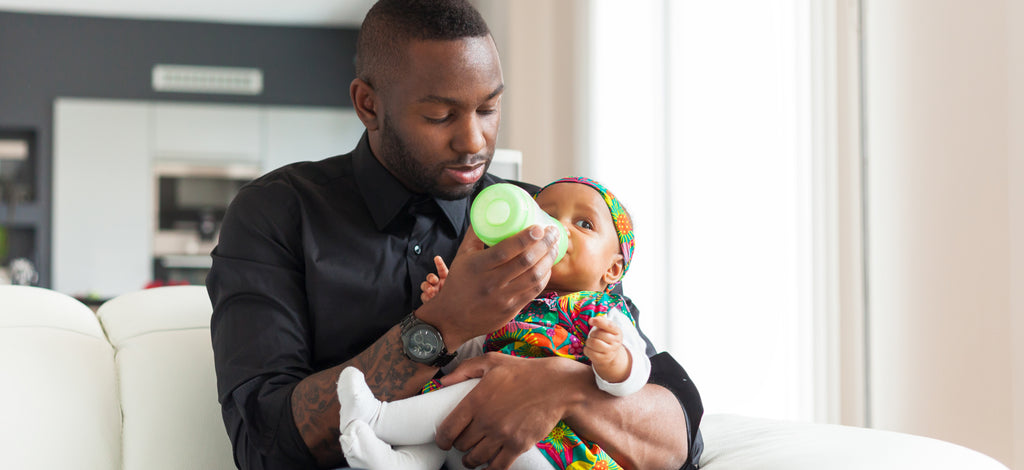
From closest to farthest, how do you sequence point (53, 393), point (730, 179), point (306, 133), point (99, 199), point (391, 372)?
point (391, 372), point (53, 393), point (730, 179), point (99, 199), point (306, 133)

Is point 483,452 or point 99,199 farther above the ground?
point 99,199

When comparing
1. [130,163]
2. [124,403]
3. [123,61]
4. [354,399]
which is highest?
[123,61]

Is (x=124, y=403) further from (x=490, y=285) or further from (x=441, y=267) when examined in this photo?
(x=490, y=285)

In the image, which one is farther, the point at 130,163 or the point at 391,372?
the point at 130,163

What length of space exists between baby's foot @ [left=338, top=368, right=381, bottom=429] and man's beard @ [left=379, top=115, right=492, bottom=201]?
387 millimetres

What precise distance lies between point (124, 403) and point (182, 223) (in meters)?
5.78

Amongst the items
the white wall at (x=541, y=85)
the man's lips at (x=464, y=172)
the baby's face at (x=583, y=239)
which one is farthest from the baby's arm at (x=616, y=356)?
the white wall at (x=541, y=85)

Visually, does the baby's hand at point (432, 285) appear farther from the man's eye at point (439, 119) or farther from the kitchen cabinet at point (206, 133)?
the kitchen cabinet at point (206, 133)

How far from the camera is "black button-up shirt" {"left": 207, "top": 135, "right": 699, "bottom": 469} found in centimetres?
131

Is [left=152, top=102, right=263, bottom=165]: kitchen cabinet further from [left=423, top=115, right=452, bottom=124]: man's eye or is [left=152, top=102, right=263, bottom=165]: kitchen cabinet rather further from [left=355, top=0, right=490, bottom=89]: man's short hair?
[left=423, top=115, right=452, bottom=124]: man's eye

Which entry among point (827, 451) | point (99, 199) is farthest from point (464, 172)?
point (99, 199)

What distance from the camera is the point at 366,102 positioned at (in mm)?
1530

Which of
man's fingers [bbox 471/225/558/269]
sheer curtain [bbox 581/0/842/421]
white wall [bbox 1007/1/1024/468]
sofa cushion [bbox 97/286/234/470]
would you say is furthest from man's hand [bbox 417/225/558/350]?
sheer curtain [bbox 581/0/842/421]

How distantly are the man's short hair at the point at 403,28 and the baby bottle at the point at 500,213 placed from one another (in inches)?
14.4
